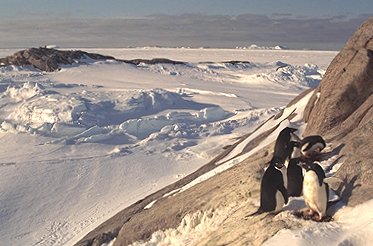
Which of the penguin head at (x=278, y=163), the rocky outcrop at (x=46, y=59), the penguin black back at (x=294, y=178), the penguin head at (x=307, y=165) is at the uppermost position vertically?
the penguin head at (x=307, y=165)

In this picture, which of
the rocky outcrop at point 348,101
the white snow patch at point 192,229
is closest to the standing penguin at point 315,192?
the rocky outcrop at point 348,101

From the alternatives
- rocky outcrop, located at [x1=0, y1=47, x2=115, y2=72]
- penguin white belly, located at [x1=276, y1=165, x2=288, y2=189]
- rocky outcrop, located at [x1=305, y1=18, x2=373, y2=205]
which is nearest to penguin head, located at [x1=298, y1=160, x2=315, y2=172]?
penguin white belly, located at [x1=276, y1=165, x2=288, y2=189]

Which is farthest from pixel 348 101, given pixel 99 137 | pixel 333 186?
pixel 99 137

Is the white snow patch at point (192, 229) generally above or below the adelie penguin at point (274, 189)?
below

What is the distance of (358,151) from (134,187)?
9502 millimetres

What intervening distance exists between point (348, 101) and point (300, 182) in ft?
13.2

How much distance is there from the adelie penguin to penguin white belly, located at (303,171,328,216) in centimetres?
38

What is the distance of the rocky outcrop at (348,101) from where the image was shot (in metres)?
7.99

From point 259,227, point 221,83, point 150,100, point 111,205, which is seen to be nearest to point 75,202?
point 111,205

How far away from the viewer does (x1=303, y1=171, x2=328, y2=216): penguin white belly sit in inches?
240

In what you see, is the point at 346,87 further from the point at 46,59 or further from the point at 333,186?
the point at 46,59

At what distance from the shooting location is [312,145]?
22.0 feet

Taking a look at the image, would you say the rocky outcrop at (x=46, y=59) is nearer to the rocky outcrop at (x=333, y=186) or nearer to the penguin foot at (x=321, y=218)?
the rocky outcrop at (x=333, y=186)

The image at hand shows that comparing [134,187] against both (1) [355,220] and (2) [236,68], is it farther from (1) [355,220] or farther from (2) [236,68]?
(2) [236,68]
